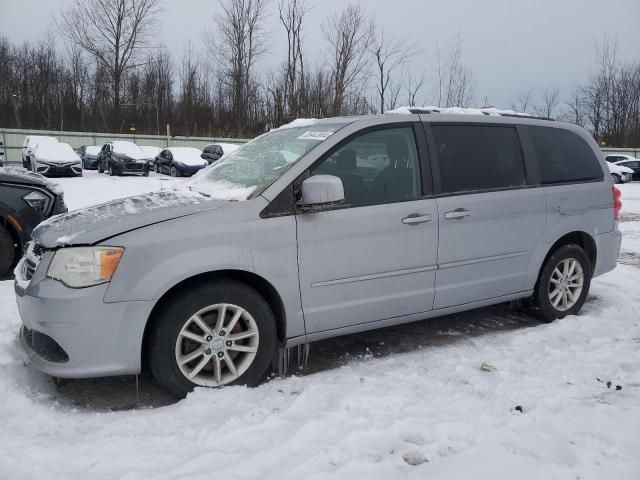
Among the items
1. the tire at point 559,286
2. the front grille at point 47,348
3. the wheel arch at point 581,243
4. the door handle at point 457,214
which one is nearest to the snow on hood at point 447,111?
the door handle at point 457,214

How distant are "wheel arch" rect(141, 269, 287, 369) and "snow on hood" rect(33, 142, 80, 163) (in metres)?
19.8

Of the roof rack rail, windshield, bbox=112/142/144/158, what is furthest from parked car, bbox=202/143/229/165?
the roof rack rail

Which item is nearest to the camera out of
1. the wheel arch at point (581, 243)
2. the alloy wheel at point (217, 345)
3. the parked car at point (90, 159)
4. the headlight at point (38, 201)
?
the alloy wheel at point (217, 345)

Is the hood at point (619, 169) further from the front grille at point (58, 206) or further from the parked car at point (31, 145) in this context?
the front grille at point (58, 206)

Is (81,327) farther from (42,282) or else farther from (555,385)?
(555,385)

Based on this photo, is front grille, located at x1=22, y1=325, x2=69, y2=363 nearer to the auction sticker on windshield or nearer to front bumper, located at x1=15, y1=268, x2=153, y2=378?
front bumper, located at x1=15, y1=268, x2=153, y2=378

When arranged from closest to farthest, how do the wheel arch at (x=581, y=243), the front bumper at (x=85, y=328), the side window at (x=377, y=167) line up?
1. the front bumper at (x=85, y=328)
2. the side window at (x=377, y=167)
3. the wheel arch at (x=581, y=243)

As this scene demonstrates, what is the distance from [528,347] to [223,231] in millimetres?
2438

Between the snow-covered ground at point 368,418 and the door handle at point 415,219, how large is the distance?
3.25 ft

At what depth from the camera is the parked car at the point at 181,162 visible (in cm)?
2309

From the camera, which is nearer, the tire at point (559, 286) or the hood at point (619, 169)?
the tire at point (559, 286)

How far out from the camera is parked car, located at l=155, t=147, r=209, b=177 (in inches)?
909

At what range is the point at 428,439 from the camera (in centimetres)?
267

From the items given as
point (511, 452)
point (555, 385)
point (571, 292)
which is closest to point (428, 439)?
point (511, 452)
